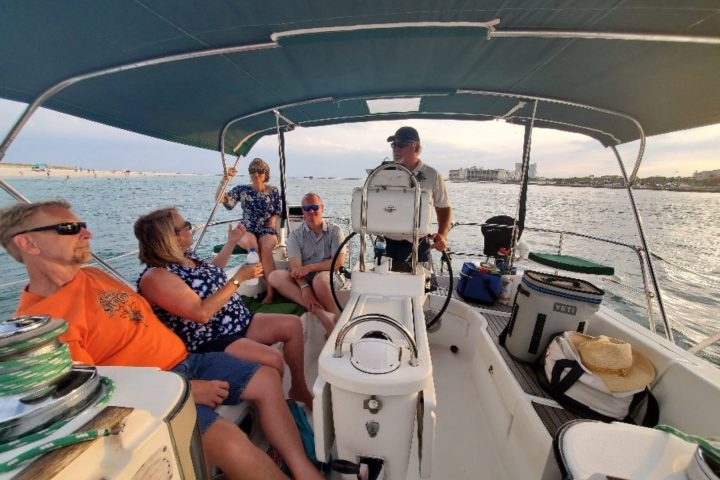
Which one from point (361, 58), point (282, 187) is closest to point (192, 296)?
point (361, 58)

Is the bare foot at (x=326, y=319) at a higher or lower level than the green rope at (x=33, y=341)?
lower

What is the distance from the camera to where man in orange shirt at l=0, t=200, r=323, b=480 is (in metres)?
1.07

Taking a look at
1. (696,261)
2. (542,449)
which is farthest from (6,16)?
(696,261)

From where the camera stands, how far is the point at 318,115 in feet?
11.1

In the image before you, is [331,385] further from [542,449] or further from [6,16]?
[6,16]

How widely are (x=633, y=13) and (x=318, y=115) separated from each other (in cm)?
265

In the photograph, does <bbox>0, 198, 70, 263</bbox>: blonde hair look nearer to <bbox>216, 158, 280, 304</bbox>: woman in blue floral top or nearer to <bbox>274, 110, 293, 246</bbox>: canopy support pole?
<bbox>216, 158, 280, 304</bbox>: woman in blue floral top

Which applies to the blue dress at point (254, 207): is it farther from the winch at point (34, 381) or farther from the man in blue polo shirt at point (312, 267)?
the winch at point (34, 381)

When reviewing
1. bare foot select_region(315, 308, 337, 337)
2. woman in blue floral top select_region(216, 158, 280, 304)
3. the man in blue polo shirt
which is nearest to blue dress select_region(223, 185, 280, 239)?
woman in blue floral top select_region(216, 158, 280, 304)

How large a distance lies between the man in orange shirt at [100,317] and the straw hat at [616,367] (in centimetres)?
135

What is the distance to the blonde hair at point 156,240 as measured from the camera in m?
1.45

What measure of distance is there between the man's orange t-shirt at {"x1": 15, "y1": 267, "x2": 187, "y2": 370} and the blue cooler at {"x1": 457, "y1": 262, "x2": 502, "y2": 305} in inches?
93.0

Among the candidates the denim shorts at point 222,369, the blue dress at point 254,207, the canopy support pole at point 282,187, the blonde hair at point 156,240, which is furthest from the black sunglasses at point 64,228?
the canopy support pole at point 282,187

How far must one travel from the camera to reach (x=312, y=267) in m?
2.57
